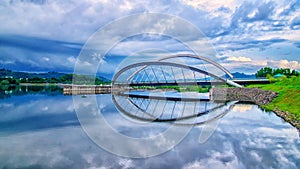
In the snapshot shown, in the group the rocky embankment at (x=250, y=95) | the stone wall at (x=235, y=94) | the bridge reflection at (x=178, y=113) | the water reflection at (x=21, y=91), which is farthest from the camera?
the water reflection at (x=21, y=91)

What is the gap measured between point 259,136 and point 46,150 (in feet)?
30.3

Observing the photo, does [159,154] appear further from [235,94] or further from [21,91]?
[21,91]

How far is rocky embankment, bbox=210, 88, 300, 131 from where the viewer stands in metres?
19.5

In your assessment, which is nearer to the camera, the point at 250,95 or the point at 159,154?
the point at 159,154

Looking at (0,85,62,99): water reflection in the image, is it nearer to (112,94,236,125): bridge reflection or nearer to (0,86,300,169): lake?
(112,94,236,125): bridge reflection

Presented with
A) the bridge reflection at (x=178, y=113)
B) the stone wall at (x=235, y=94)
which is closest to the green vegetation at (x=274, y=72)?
the stone wall at (x=235, y=94)

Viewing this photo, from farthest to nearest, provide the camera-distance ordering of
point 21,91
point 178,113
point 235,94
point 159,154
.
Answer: point 21,91 < point 235,94 < point 178,113 < point 159,154

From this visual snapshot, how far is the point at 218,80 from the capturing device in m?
46.9

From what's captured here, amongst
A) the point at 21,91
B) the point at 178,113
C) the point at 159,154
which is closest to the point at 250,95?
the point at 178,113

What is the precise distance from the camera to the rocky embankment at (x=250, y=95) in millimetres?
19516

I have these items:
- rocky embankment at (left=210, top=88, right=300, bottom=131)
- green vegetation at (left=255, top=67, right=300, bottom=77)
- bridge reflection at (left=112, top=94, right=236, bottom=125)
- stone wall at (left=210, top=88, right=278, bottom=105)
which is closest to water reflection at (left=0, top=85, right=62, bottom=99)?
bridge reflection at (left=112, top=94, right=236, bottom=125)

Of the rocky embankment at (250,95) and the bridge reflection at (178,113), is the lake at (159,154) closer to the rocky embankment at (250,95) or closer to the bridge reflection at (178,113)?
the bridge reflection at (178,113)

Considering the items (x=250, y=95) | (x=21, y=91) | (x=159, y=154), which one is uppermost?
(x=250, y=95)

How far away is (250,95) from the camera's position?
1399 inches
